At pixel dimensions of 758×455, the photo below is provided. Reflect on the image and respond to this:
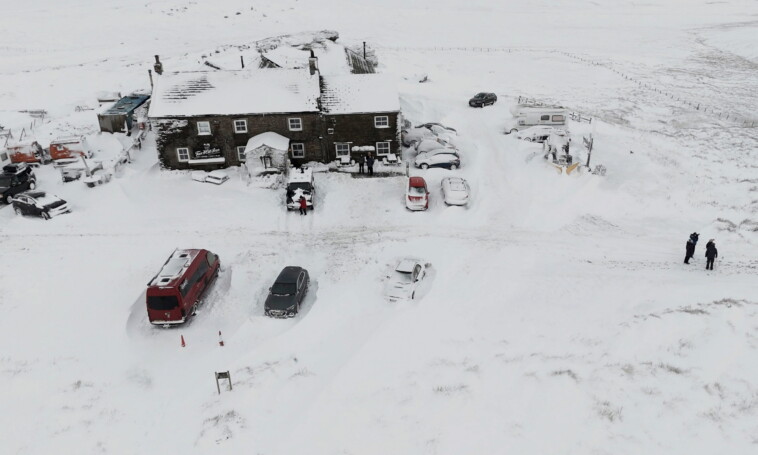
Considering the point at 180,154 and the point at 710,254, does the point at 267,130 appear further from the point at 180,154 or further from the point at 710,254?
the point at 710,254

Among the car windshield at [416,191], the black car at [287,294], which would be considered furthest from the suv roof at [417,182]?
the black car at [287,294]

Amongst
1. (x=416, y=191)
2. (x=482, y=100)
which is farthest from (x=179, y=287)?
(x=482, y=100)

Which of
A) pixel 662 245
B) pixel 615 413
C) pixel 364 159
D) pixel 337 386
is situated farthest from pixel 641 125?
pixel 337 386

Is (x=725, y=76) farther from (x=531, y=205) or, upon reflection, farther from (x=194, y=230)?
(x=194, y=230)

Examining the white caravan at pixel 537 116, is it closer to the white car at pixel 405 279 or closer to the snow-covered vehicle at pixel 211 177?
the white car at pixel 405 279

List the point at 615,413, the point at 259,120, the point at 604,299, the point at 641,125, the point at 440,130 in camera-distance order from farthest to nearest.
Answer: the point at 641,125, the point at 440,130, the point at 259,120, the point at 604,299, the point at 615,413
